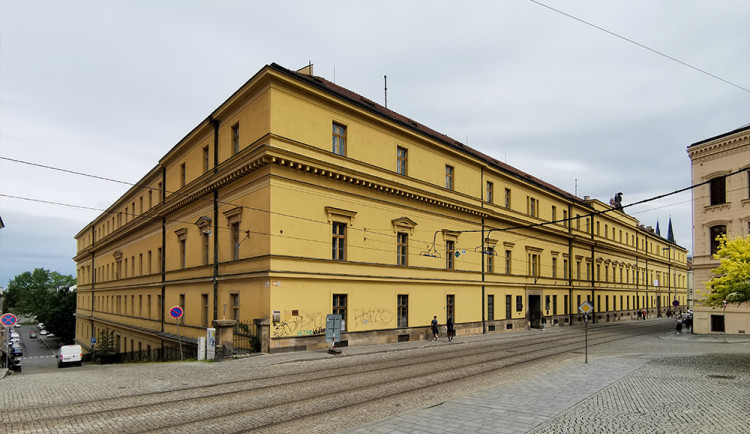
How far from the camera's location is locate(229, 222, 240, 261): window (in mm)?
24594

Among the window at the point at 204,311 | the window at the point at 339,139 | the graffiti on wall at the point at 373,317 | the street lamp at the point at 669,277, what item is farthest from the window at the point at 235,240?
the street lamp at the point at 669,277

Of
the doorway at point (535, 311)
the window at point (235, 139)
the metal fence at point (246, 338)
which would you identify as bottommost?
the doorway at point (535, 311)

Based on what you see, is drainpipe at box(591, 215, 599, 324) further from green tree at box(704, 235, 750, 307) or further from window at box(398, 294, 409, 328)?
green tree at box(704, 235, 750, 307)

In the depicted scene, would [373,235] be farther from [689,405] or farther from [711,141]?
[711,141]

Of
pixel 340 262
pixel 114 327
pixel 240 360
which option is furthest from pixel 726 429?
pixel 114 327

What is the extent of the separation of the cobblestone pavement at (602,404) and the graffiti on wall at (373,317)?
419 inches

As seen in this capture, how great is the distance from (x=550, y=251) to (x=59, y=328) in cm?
7681

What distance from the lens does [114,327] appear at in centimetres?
4781

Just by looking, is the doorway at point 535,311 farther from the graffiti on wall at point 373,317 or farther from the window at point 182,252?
the window at point 182,252

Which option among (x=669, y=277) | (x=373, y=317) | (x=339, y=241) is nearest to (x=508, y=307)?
(x=373, y=317)

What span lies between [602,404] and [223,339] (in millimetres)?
14379

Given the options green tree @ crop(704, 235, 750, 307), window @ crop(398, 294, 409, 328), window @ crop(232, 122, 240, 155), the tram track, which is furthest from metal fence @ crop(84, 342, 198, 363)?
green tree @ crop(704, 235, 750, 307)

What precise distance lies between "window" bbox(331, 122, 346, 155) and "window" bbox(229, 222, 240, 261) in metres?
6.29

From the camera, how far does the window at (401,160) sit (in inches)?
1140
